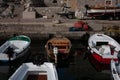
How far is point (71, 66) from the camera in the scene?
26.5 m

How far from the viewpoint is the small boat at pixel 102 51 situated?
85.5 ft

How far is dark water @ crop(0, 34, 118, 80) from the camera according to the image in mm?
24000

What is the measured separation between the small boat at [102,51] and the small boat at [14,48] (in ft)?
17.2

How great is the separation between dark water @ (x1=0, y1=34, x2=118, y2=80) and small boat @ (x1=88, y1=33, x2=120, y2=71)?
0.60m

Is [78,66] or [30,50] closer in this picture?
[78,66]

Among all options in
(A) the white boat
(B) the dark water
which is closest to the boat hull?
(B) the dark water

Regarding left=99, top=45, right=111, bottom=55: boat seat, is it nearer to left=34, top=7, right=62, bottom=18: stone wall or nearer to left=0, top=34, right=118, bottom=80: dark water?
left=0, top=34, right=118, bottom=80: dark water

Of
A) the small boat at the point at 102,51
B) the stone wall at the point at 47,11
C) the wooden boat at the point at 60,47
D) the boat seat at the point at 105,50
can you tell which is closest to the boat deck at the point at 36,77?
the wooden boat at the point at 60,47

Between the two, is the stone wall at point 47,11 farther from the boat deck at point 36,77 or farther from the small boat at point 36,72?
the boat deck at point 36,77

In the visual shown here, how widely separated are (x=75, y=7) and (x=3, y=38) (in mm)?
10123

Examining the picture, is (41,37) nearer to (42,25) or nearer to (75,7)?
(42,25)

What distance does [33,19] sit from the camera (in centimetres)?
3728

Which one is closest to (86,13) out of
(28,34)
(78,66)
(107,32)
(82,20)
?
(82,20)

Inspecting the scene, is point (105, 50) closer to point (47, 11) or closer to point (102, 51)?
point (102, 51)
